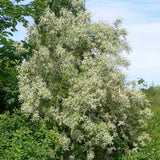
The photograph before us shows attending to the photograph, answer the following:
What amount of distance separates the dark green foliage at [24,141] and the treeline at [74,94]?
3cm

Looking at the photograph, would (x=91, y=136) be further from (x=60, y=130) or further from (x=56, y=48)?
(x=56, y=48)

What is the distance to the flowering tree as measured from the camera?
29.8 feet

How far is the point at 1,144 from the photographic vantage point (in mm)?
8039

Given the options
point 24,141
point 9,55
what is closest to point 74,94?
point 24,141

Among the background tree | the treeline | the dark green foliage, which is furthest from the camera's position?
the background tree

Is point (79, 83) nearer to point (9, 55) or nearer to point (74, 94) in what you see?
point (74, 94)

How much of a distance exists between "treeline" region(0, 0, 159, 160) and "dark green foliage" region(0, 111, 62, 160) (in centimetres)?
3

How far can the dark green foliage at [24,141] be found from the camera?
7.79 m

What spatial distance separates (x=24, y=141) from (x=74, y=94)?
8.01ft

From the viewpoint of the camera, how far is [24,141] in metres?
8.32

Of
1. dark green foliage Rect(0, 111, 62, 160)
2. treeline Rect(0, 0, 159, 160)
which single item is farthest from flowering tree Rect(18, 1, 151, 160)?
dark green foliage Rect(0, 111, 62, 160)

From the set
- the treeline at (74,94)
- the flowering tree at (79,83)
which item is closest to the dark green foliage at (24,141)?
the treeline at (74,94)

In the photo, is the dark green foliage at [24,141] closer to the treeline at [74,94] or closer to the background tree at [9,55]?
the treeline at [74,94]

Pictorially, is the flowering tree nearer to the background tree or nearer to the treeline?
the treeline
